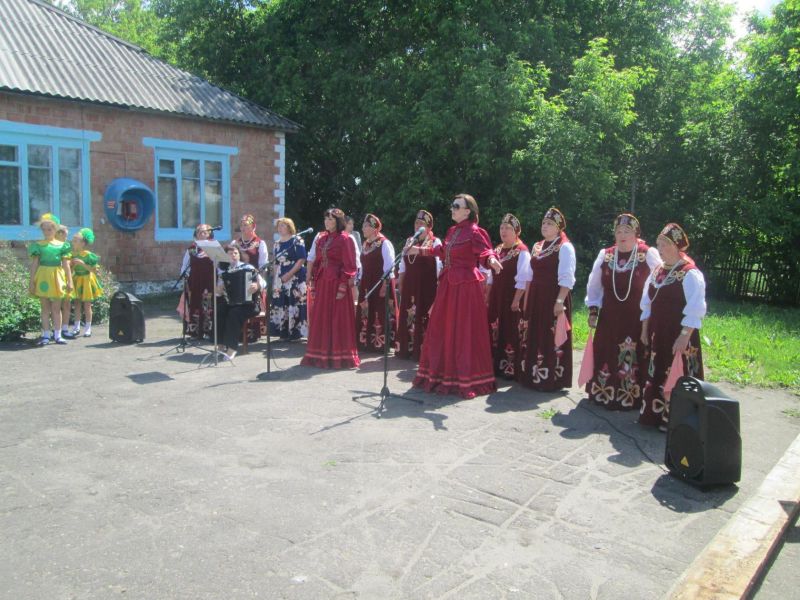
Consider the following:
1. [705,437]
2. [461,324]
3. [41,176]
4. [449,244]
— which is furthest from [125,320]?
[705,437]

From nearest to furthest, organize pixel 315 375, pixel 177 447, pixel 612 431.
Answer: pixel 177 447, pixel 612 431, pixel 315 375

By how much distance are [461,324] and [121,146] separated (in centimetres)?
1166

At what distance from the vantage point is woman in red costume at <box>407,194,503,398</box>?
293 inches

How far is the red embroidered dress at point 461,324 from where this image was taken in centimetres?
744

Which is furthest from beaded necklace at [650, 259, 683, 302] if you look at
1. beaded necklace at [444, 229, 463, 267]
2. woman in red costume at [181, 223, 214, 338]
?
woman in red costume at [181, 223, 214, 338]

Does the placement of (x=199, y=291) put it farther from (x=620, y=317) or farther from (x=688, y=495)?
(x=688, y=495)

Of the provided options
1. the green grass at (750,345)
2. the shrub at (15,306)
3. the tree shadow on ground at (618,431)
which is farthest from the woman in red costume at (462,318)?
the shrub at (15,306)

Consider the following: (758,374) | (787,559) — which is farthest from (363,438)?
(758,374)

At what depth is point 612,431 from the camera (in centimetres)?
639

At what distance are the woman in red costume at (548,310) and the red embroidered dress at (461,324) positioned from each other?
0.55 meters

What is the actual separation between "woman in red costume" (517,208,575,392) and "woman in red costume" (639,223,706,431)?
1.22 meters

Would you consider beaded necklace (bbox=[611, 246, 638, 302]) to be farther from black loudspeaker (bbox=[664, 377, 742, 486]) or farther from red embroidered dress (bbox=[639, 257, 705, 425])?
black loudspeaker (bbox=[664, 377, 742, 486])

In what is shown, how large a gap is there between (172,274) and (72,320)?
18.6 ft

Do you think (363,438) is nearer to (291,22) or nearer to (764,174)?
(764,174)
